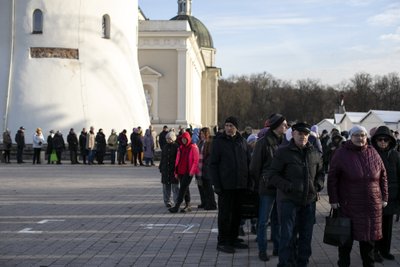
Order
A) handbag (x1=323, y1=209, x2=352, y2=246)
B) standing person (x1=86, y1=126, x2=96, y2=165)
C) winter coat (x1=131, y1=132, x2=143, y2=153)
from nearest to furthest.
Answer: handbag (x1=323, y1=209, x2=352, y2=246) < winter coat (x1=131, y1=132, x2=143, y2=153) < standing person (x1=86, y1=126, x2=96, y2=165)

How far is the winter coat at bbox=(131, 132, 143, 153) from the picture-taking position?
96.2 feet

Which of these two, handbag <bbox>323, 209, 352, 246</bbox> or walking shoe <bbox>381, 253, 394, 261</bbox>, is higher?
handbag <bbox>323, 209, 352, 246</bbox>

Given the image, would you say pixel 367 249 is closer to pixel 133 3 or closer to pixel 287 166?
pixel 287 166

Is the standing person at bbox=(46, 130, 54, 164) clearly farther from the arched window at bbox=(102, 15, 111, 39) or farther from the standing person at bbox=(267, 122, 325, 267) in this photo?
the standing person at bbox=(267, 122, 325, 267)

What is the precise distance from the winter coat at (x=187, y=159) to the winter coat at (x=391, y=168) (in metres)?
5.04

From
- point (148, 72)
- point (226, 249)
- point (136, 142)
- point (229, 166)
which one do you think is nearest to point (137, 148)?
point (136, 142)

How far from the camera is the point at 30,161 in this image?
3244 centimetres

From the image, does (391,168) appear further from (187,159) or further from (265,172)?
(187,159)

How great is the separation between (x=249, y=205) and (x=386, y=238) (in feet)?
6.35

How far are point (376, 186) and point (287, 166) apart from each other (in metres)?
1.04

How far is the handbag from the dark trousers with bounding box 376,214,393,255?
145cm

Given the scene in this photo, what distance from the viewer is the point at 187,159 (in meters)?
13.8

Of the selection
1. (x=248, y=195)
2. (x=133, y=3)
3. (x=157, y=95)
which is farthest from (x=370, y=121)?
(x=248, y=195)

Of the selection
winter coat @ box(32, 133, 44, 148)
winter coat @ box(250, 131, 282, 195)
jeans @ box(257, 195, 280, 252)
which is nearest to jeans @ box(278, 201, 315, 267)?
jeans @ box(257, 195, 280, 252)
